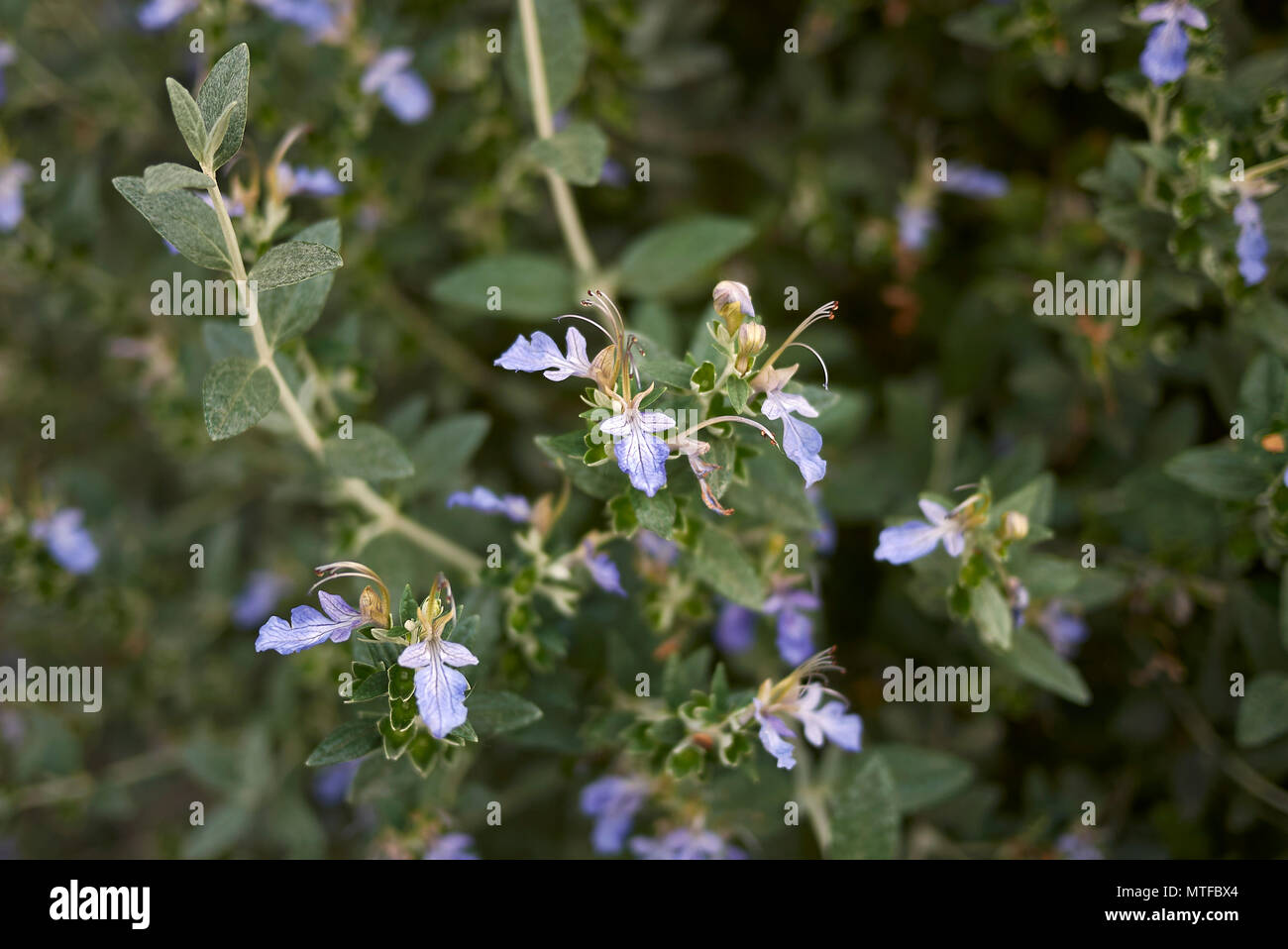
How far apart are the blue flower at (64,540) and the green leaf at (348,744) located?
4.23 ft

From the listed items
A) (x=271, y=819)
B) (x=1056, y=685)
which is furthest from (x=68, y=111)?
(x=1056, y=685)

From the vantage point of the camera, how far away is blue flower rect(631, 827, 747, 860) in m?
2.24

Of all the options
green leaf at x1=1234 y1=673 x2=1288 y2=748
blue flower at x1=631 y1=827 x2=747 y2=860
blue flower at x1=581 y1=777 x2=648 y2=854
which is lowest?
blue flower at x1=631 y1=827 x2=747 y2=860

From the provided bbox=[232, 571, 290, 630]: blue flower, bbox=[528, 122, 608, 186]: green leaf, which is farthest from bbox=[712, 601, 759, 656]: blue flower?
bbox=[232, 571, 290, 630]: blue flower

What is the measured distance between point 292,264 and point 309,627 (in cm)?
62

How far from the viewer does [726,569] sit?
1.95m

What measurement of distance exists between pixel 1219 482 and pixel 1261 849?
4.02ft

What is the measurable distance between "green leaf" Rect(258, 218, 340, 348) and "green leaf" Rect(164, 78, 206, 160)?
39 centimetres

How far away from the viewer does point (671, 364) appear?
183 cm

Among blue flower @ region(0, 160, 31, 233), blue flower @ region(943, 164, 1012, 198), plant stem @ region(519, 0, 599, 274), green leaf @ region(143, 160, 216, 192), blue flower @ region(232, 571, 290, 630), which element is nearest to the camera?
green leaf @ region(143, 160, 216, 192)

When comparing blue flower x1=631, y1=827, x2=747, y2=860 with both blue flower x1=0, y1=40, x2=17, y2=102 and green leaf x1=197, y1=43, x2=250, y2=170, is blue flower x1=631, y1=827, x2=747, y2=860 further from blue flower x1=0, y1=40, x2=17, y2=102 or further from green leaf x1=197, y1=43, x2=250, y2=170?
blue flower x1=0, y1=40, x2=17, y2=102

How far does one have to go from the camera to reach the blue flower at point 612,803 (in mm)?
2309

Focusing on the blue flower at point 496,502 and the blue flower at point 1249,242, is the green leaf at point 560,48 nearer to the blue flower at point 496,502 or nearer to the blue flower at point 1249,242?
the blue flower at point 496,502

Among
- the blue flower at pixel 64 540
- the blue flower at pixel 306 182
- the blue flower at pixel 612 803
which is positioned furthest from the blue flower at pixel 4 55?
the blue flower at pixel 612 803
